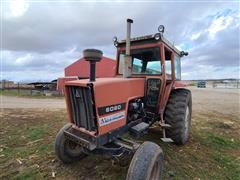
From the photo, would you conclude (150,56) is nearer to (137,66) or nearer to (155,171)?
(137,66)

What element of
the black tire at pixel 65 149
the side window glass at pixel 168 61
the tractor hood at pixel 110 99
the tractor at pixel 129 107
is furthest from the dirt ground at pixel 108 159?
the side window glass at pixel 168 61

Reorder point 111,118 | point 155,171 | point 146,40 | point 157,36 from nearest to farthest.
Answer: point 155,171
point 111,118
point 157,36
point 146,40

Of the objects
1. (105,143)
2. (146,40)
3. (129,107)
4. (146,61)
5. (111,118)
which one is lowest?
(105,143)

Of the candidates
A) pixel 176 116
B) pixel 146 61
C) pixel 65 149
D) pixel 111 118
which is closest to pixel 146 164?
pixel 111 118

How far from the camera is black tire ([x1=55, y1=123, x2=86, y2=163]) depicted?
429 cm

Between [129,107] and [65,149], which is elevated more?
[129,107]

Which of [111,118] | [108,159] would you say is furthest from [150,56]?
[108,159]

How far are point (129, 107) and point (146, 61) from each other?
4.82ft

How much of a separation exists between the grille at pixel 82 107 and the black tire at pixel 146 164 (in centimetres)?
78

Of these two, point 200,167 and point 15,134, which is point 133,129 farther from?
point 15,134

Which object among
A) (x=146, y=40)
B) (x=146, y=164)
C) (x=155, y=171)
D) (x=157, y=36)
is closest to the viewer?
(x=146, y=164)

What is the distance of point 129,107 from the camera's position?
411 centimetres

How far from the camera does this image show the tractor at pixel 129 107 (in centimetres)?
331

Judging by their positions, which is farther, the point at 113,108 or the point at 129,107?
the point at 129,107
